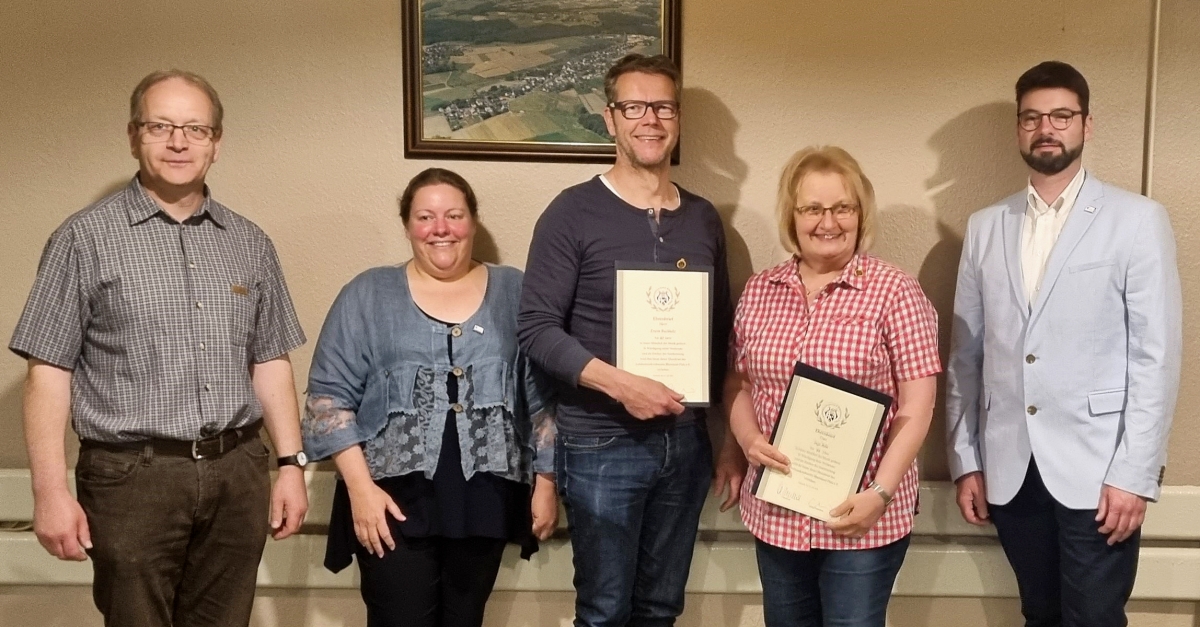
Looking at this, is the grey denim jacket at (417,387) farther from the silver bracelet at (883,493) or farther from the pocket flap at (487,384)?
the silver bracelet at (883,493)

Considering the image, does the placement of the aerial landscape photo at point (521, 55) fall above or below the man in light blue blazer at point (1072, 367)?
above

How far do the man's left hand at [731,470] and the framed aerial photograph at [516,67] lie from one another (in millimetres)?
910

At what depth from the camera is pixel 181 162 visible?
1.82m

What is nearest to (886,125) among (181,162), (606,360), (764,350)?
(764,350)

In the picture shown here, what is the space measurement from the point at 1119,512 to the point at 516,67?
187cm

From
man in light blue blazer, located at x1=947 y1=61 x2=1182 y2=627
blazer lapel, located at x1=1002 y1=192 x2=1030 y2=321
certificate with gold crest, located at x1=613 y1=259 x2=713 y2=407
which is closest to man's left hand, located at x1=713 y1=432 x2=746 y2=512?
certificate with gold crest, located at x1=613 y1=259 x2=713 y2=407

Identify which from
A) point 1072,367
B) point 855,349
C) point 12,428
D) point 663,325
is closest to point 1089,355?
point 1072,367

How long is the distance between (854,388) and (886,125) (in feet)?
3.40

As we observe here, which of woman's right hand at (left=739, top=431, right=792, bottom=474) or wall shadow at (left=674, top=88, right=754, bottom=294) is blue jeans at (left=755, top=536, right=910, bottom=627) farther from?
wall shadow at (left=674, top=88, right=754, bottom=294)

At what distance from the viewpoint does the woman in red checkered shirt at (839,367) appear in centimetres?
183

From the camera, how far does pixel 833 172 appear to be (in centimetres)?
190

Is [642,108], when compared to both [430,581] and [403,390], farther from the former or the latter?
[430,581]

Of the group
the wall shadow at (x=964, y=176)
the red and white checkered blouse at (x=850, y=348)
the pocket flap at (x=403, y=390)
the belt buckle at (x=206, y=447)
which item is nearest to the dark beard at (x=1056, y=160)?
the wall shadow at (x=964, y=176)

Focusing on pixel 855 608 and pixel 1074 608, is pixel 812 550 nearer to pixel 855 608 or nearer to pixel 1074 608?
pixel 855 608
